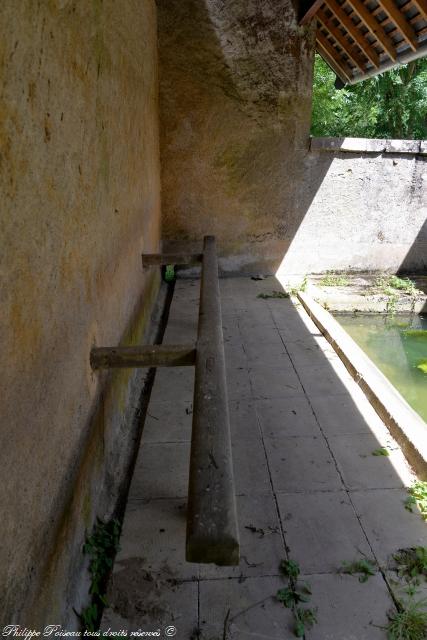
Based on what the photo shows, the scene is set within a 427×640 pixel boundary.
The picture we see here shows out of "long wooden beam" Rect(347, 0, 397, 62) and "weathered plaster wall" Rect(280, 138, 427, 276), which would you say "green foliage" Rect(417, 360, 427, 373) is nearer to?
"weathered plaster wall" Rect(280, 138, 427, 276)

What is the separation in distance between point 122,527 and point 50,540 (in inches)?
29.4

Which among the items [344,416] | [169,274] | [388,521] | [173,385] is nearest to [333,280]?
[169,274]

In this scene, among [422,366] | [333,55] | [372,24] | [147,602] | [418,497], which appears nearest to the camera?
[147,602]

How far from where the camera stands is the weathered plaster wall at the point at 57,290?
4.21 feet

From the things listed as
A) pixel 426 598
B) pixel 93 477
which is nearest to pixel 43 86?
pixel 93 477

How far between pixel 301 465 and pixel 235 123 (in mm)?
5015

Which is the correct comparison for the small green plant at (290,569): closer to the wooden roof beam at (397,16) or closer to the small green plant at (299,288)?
the small green plant at (299,288)

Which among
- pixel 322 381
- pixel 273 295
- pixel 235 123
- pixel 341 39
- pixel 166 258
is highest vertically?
pixel 341 39

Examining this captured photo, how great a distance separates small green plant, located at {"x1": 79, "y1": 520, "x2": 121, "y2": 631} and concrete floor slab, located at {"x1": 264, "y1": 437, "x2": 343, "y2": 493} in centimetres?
96

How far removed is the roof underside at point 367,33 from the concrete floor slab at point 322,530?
500 centimetres

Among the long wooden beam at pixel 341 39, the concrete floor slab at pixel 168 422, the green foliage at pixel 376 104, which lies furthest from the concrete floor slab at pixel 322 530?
the green foliage at pixel 376 104

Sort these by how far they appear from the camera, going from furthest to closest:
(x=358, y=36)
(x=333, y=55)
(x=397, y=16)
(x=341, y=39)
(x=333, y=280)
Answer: (x=333, y=55), (x=333, y=280), (x=341, y=39), (x=358, y=36), (x=397, y=16)

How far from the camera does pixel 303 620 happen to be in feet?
6.12

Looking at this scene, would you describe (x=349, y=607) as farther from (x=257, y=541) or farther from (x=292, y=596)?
(x=257, y=541)
